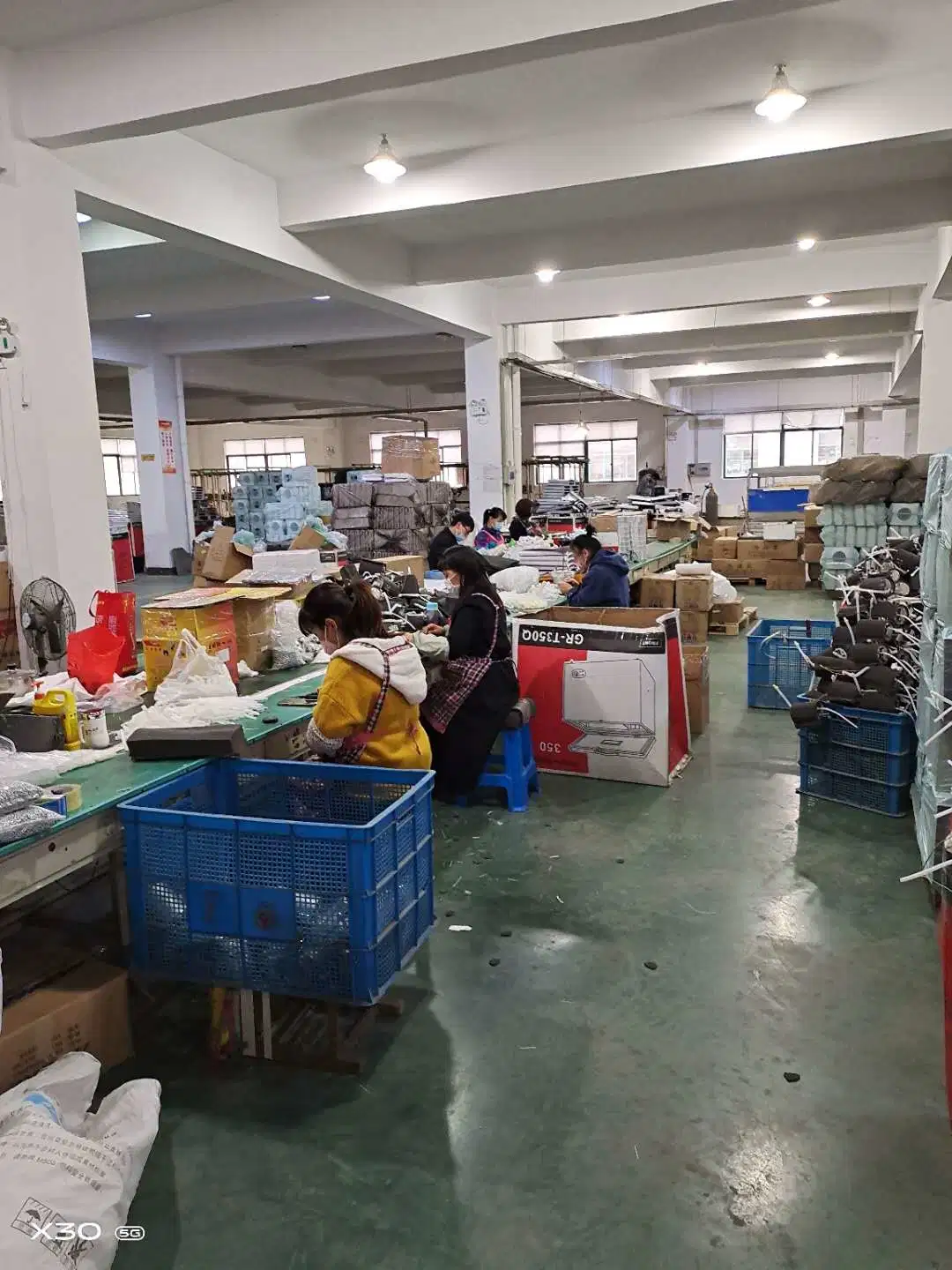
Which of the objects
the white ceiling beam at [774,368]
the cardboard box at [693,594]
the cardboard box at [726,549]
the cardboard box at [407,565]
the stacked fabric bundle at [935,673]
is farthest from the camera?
the white ceiling beam at [774,368]

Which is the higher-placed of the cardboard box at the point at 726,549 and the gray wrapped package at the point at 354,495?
the gray wrapped package at the point at 354,495

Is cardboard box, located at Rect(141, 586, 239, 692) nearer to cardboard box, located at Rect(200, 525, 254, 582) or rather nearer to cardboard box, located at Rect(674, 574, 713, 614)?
cardboard box, located at Rect(200, 525, 254, 582)

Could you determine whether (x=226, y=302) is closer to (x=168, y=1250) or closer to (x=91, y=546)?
(x=91, y=546)

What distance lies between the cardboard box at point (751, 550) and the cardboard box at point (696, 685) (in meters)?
7.42

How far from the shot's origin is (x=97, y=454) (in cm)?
480

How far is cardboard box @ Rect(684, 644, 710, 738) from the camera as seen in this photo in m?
5.24

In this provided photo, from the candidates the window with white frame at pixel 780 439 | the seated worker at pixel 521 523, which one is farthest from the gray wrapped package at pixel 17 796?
the window with white frame at pixel 780 439

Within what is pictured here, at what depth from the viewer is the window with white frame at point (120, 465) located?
18719 millimetres

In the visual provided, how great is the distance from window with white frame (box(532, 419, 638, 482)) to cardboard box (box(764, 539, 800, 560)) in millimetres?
8649

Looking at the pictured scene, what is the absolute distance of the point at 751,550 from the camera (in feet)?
40.8

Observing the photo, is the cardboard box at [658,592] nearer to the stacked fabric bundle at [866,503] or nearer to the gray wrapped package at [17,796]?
the stacked fabric bundle at [866,503]

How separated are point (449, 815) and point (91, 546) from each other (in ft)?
7.94

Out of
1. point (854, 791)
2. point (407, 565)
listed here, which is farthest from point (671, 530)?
point (854, 791)

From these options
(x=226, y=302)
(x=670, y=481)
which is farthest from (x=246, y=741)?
(x=670, y=481)
